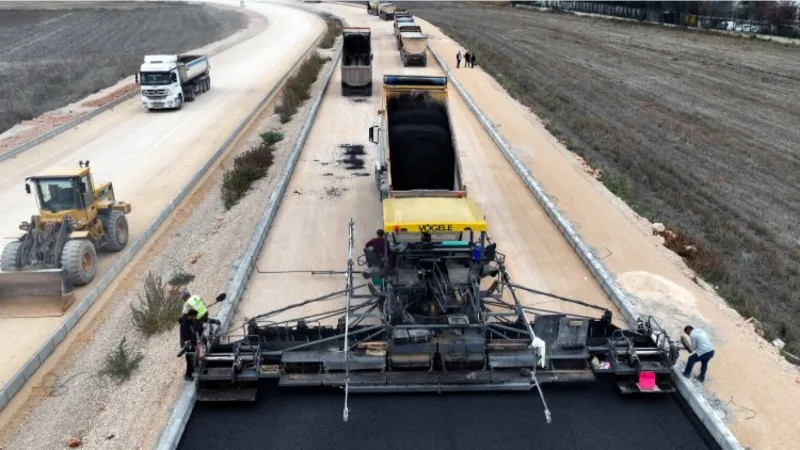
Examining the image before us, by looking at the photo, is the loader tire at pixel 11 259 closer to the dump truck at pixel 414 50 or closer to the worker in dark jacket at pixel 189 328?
the worker in dark jacket at pixel 189 328

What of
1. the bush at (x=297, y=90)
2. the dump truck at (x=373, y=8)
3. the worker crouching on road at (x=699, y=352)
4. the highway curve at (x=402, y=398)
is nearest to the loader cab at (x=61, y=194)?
the highway curve at (x=402, y=398)

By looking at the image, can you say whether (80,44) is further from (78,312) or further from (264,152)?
(78,312)

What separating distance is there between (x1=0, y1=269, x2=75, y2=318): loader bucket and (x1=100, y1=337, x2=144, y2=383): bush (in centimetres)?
232

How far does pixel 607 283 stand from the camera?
13.5 metres

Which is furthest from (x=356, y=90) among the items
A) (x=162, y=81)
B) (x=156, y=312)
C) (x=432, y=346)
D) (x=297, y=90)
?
(x=432, y=346)

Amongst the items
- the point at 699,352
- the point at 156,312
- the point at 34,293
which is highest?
the point at 699,352

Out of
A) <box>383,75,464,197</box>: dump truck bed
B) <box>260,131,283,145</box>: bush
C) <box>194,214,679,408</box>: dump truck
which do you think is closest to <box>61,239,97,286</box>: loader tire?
<box>194,214,679,408</box>: dump truck

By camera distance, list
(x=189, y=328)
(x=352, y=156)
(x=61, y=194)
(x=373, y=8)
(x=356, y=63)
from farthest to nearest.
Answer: (x=373, y=8), (x=356, y=63), (x=352, y=156), (x=61, y=194), (x=189, y=328)

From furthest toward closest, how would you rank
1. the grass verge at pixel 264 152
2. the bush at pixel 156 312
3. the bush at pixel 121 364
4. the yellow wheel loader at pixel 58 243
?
1. the grass verge at pixel 264 152
2. the yellow wheel loader at pixel 58 243
3. the bush at pixel 156 312
4. the bush at pixel 121 364

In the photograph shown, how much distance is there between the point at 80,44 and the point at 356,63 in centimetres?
3942

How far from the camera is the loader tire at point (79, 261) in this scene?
13375 millimetres

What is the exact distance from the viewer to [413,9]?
3625 inches

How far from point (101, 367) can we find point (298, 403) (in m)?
4.18

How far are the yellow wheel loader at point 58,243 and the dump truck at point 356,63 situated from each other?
756 inches
